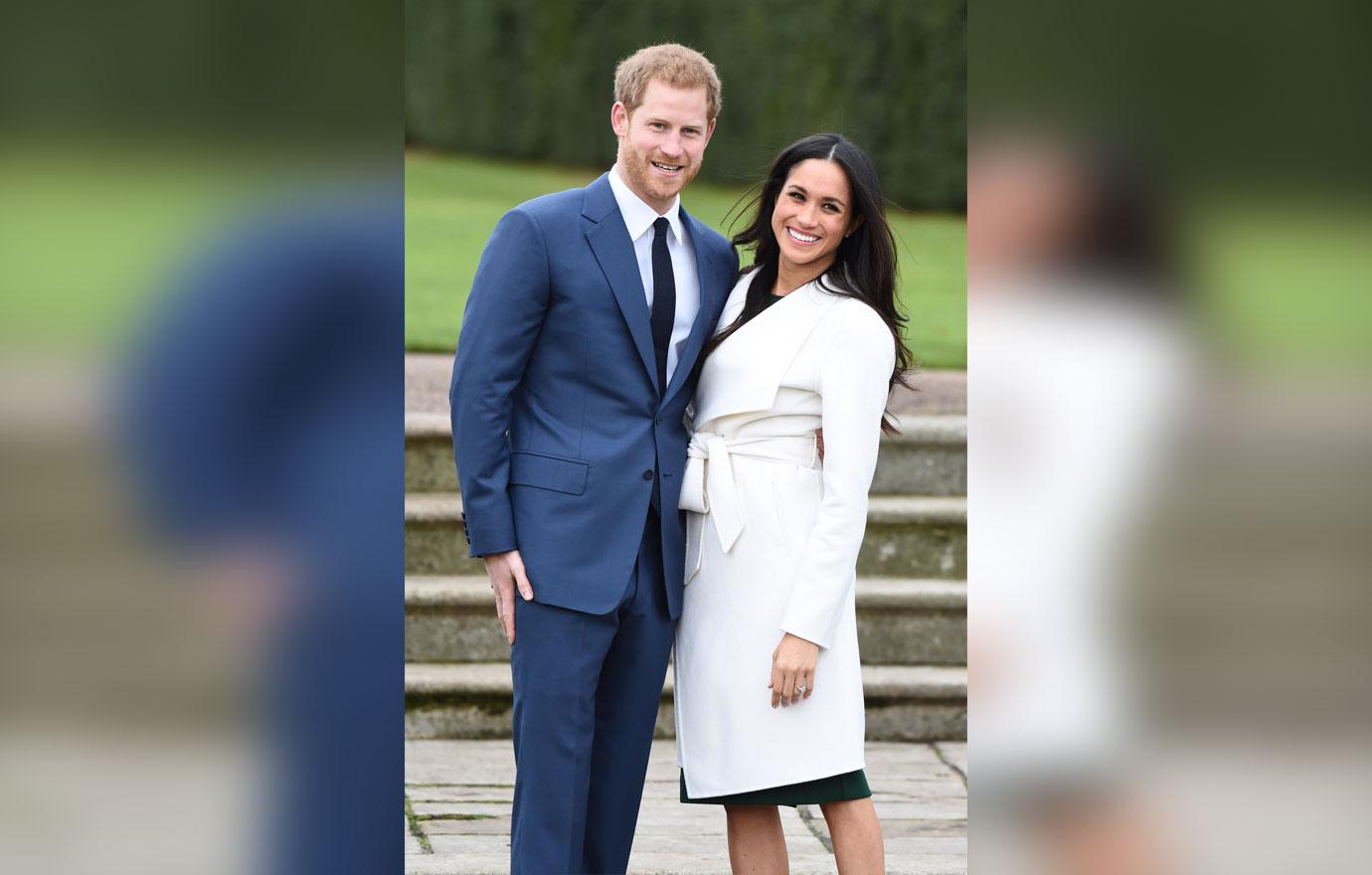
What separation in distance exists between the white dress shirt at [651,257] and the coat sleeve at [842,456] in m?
0.24

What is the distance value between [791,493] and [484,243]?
523 cm

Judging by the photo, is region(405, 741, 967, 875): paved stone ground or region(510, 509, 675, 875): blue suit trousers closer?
region(510, 509, 675, 875): blue suit trousers

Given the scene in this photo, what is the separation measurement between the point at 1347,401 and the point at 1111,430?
0.55 feet

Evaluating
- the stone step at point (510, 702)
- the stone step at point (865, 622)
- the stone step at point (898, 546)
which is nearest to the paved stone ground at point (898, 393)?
the stone step at point (898, 546)

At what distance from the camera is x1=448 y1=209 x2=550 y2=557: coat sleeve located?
2320 mm

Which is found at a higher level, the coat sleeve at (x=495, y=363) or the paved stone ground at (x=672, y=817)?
the coat sleeve at (x=495, y=363)

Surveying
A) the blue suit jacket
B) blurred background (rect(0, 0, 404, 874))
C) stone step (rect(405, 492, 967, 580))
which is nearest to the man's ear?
the blue suit jacket

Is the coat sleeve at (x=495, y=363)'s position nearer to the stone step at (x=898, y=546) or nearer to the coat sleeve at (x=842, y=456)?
the coat sleeve at (x=842, y=456)

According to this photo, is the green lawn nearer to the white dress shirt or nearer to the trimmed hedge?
the trimmed hedge

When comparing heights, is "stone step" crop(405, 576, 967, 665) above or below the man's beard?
below

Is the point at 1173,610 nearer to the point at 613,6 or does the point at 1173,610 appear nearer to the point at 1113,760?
the point at 1113,760

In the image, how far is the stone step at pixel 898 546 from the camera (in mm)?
4613

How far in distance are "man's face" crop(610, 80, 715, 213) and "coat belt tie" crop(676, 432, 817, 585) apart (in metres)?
0.39

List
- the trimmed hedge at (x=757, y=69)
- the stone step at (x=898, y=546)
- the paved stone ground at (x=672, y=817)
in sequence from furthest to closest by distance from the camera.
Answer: the trimmed hedge at (x=757, y=69) → the stone step at (x=898, y=546) → the paved stone ground at (x=672, y=817)
